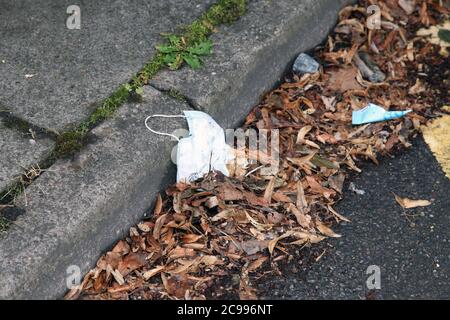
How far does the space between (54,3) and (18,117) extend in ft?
3.21

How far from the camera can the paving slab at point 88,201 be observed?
312 cm

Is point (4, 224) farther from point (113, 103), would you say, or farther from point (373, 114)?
point (373, 114)

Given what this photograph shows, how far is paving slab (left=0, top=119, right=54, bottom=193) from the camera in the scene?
11.2 ft

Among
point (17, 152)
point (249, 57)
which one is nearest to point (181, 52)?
point (249, 57)

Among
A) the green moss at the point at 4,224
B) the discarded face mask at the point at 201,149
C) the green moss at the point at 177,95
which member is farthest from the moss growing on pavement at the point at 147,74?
the green moss at the point at 4,224

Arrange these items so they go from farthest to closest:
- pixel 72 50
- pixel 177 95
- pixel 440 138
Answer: pixel 440 138 → pixel 72 50 → pixel 177 95

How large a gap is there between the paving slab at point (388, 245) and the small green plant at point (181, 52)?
1.04 m

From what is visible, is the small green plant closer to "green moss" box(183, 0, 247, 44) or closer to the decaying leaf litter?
"green moss" box(183, 0, 247, 44)

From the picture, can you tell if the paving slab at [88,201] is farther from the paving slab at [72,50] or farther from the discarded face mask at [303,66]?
the discarded face mask at [303,66]

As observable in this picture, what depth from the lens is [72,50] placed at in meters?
4.06

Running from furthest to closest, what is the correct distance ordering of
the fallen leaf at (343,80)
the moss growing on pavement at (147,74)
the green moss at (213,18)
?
the fallen leaf at (343,80), the green moss at (213,18), the moss growing on pavement at (147,74)

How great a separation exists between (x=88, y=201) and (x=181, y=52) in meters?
1.13

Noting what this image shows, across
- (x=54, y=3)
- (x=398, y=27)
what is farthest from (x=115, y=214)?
(x=398, y=27)

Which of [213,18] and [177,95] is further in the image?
[213,18]
